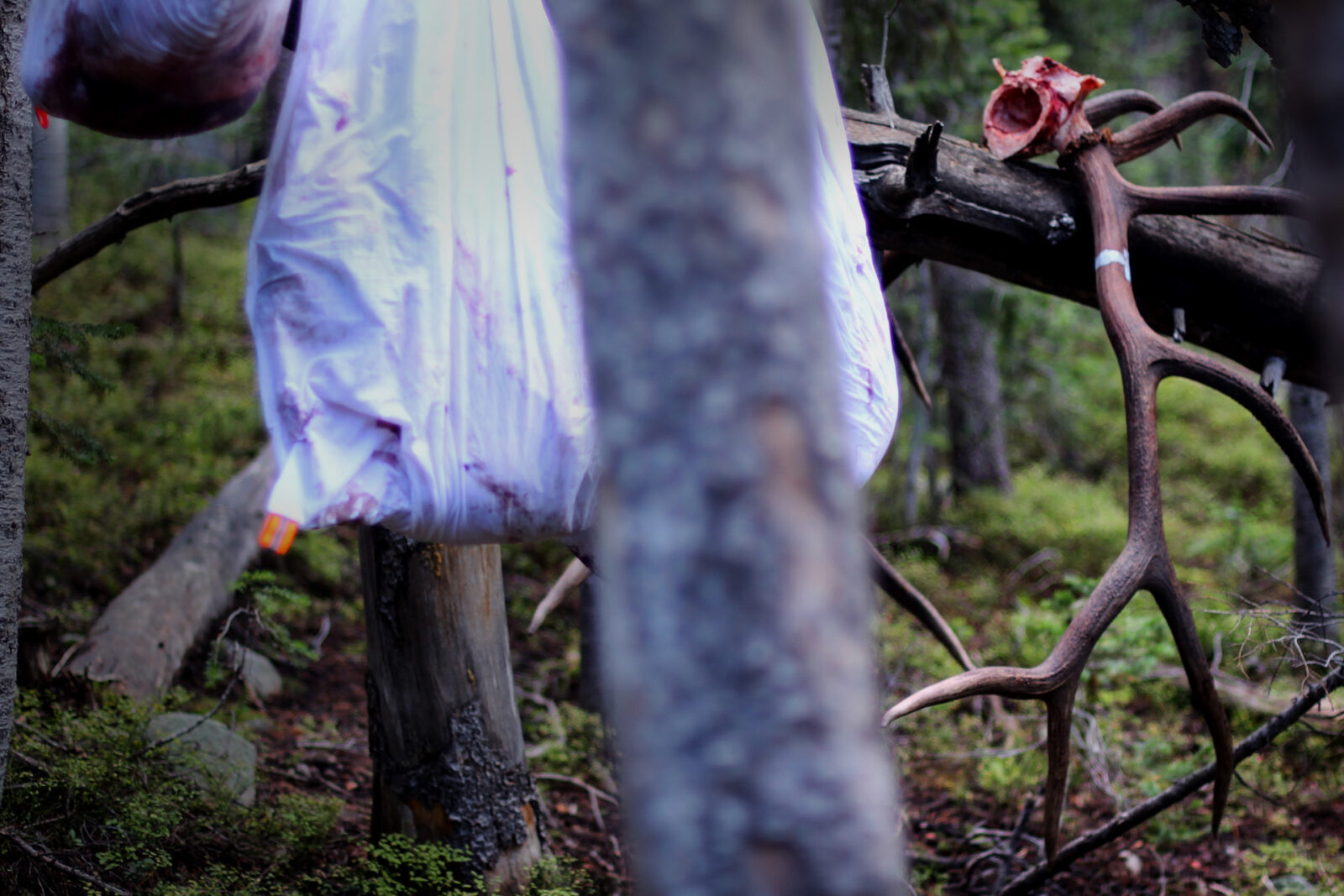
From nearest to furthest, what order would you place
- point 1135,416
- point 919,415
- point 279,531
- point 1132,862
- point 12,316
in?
1. point 279,531
2. point 12,316
3. point 1135,416
4. point 1132,862
5. point 919,415

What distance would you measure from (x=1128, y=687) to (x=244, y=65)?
464 cm

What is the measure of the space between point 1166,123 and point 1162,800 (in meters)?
1.99

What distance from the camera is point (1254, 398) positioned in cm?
221

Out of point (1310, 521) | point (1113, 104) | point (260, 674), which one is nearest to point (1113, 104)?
point (1113, 104)

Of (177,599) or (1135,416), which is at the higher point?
(1135,416)

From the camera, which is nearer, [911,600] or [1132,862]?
[911,600]

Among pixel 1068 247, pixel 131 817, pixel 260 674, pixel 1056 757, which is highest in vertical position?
pixel 1068 247

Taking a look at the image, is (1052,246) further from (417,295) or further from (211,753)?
(211,753)

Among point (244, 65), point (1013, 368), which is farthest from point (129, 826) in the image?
point (1013, 368)

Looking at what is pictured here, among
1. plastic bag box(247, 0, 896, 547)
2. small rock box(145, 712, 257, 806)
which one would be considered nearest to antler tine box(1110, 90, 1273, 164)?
plastic bag box(247, 0, 896, 547)

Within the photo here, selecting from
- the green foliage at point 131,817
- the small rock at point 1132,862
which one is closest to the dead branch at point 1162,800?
the small rock at point 1132,862

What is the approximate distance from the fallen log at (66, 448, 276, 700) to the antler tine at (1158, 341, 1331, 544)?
2665 mm

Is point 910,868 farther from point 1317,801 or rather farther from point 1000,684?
point 1317,801

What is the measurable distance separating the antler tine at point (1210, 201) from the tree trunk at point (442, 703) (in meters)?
2.12
